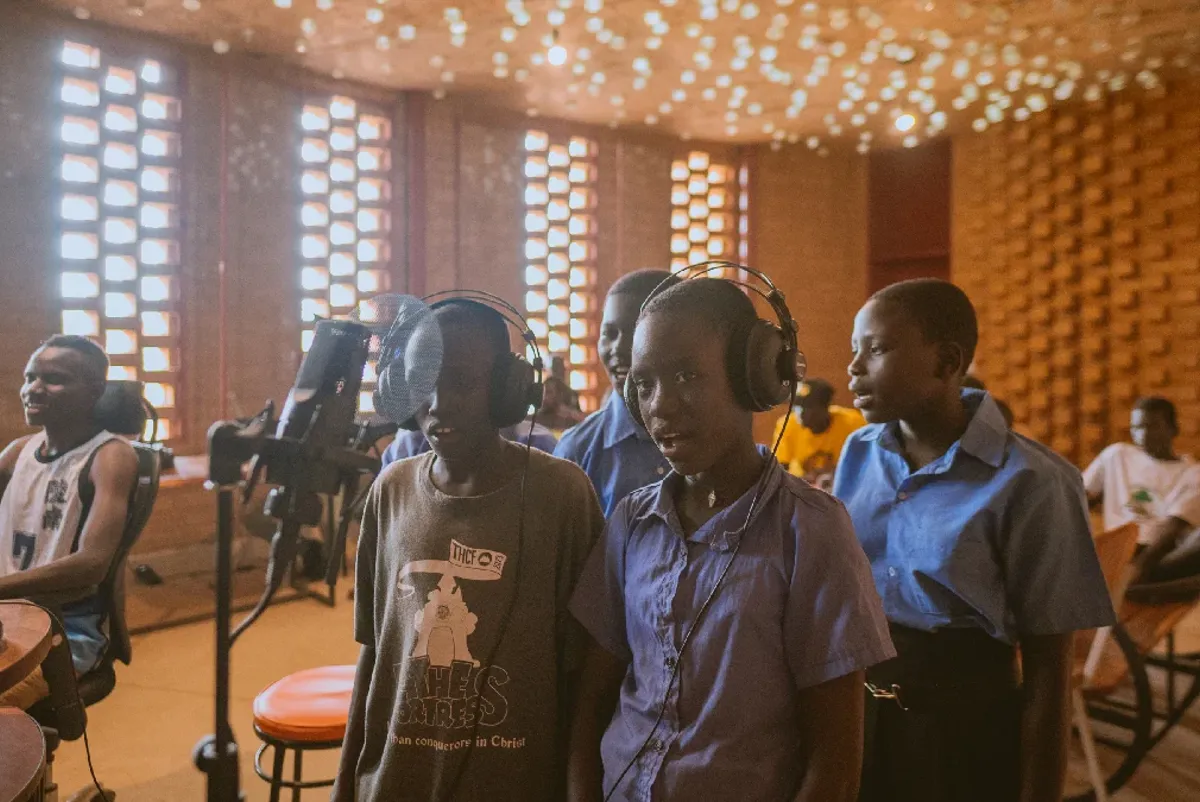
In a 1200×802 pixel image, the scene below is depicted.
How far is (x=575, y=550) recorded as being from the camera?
1.41 m

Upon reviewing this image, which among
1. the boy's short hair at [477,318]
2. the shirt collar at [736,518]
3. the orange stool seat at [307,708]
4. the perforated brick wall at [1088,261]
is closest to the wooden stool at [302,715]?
the orange stool seat at [307,708]

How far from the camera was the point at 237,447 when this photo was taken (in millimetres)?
1457

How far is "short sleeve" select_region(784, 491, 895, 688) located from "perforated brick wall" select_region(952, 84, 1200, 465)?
24.8 ft

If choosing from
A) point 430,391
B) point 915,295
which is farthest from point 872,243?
point 430,391

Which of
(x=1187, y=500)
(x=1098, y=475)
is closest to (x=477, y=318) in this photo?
(x=1187, y=500)

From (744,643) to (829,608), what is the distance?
12cm

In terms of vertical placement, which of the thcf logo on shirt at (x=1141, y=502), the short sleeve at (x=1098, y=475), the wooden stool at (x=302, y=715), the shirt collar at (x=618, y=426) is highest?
the shirt collar at (x=618, y=426)

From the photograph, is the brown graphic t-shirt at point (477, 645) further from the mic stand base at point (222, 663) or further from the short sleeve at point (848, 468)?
the short sleeve at point (848, 468)

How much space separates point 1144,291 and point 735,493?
7793 mm

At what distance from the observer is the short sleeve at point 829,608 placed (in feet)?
3.54

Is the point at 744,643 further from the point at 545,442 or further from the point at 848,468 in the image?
the point at 545,442

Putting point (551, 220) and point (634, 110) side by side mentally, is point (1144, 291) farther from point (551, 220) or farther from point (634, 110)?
point (551, 220)

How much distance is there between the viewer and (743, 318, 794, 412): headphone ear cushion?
3.96ft

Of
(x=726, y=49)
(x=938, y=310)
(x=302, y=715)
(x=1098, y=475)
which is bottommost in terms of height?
(x=302, y=715)
